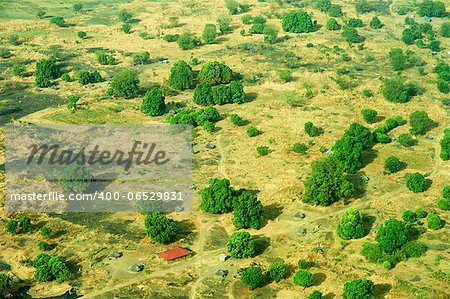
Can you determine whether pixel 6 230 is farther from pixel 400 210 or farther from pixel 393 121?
pixel 393 121

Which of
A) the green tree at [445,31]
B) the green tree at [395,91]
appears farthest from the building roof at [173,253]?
the green tree at [445,31]

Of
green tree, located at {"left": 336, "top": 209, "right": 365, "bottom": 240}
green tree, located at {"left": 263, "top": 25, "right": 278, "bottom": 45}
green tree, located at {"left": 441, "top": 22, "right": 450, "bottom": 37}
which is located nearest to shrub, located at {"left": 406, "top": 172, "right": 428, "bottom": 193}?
green tree, located at {"left": 336, "top": 209, "right": 365, "bottom": 240}

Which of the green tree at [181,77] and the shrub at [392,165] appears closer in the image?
the shrub at [392,165]

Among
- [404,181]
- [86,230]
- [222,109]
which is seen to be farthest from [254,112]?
[86,230]

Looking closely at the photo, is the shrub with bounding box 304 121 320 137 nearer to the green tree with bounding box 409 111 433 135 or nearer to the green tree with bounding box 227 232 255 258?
the green tree with bounding box 409 111 433 135

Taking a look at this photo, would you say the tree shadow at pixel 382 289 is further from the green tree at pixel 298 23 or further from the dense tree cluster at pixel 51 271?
the green tree at pixel 298 23
